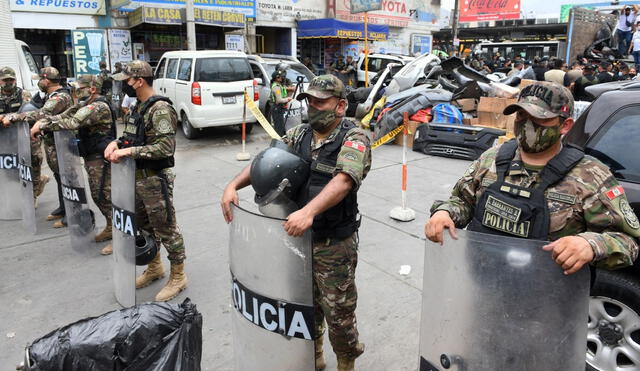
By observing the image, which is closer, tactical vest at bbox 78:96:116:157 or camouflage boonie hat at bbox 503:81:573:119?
camouflage boonie hat at bbox 503:81:573:119

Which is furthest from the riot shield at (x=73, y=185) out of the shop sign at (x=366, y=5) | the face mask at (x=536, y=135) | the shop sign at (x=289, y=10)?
the shop sign at (x=289, y=10)

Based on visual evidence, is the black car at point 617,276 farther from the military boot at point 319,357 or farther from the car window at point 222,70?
the car window at point 222,70

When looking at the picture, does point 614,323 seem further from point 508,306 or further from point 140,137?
point 140,137

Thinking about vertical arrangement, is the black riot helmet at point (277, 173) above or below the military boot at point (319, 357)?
above

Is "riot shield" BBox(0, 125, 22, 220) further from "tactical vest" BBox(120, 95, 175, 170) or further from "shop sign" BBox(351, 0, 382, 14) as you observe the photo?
"shop sign" BBox(351, 0, 382, 14)

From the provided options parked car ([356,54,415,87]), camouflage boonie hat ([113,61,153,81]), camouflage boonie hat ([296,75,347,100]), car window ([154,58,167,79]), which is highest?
parked car ([356,54,415,87])

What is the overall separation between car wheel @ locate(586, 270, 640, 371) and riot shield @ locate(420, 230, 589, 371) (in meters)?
1.23

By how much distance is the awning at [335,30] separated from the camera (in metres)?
19.6

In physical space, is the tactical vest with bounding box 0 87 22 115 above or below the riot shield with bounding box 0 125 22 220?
above

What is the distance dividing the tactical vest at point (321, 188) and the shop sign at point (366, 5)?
1325cm

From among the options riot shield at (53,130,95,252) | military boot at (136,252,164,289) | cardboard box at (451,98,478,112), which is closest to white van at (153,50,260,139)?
cardboard box at (451,98,478,112)

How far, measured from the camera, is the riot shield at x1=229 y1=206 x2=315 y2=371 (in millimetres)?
1998

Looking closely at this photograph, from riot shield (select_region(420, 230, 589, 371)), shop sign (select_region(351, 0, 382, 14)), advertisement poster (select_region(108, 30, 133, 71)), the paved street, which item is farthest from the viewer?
advertisement poster (select_region(108, 30, 133, 71))

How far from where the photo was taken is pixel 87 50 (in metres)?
13.3
